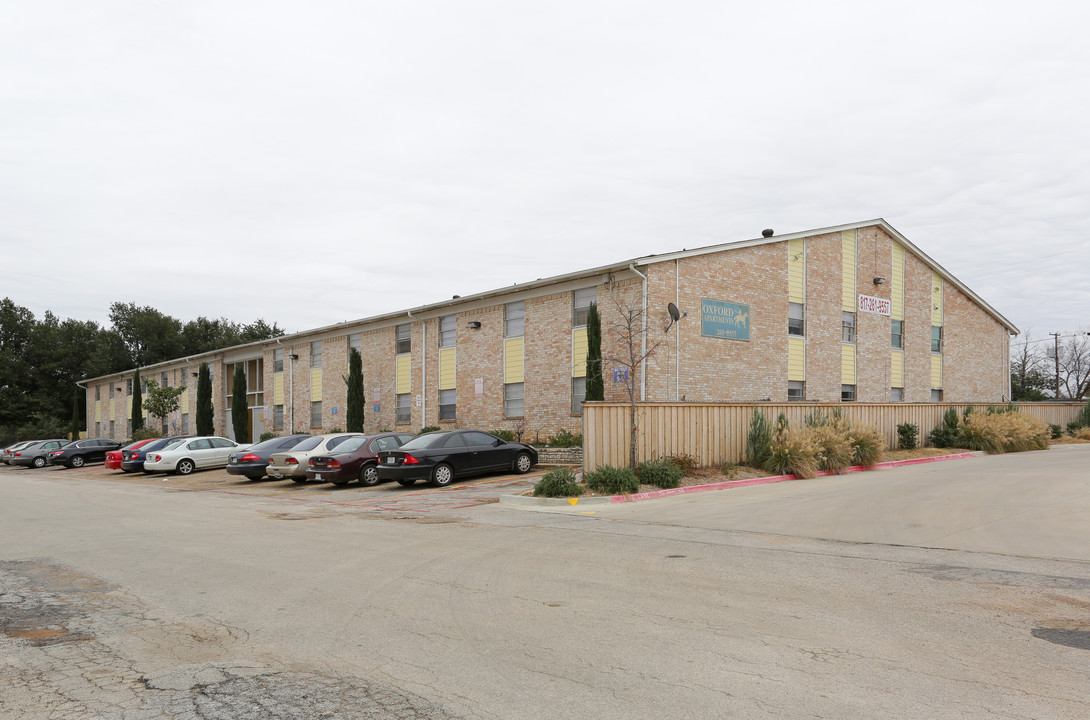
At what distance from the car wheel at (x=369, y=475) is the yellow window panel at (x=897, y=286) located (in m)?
22.8

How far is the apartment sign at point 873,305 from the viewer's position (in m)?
31.5

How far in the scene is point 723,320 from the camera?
2612 centimetres

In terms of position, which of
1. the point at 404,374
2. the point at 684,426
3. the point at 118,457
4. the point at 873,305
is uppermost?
the point at 873,305

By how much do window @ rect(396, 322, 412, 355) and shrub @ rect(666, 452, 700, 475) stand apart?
60.1 feet

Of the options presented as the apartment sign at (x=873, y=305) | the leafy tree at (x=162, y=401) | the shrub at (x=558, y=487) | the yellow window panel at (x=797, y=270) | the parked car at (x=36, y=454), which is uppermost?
the yellow window panel at (x=797, y=270)

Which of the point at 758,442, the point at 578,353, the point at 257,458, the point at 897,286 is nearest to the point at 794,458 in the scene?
the point at 758,442

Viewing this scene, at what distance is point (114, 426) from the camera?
6212cm

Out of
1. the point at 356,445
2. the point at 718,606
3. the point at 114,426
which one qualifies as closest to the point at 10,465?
the point at 114,426

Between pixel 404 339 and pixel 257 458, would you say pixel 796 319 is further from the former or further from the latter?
pixel 257 458

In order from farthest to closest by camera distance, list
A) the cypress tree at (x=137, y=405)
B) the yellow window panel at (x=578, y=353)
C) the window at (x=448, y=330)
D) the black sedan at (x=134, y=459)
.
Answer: the cypress tree at (x=137, y=405)
the window at (x=448, y=330)
the black sedan at (x=134, y=459)
the yellow window panel at (x=578, y=353)

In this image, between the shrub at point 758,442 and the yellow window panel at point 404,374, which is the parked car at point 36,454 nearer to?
the yellow window panel at point 404,374

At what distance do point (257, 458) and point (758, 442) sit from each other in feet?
48.4

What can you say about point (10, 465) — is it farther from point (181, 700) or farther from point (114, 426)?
point (181, 700)

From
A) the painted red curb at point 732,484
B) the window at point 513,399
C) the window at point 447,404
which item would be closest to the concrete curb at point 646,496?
the painted red curb at point 732,484
